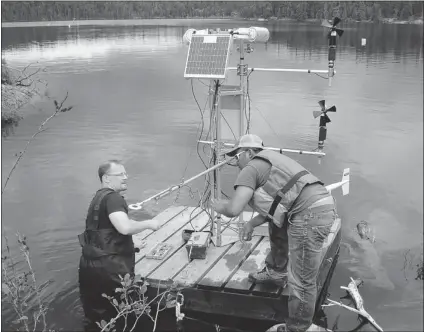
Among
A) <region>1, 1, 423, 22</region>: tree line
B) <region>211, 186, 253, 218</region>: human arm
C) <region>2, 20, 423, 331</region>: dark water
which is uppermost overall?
<region>1, 1, 423, 22</region>: tree line

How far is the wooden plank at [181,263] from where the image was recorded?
5.77m

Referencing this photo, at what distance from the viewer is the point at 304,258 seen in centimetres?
466

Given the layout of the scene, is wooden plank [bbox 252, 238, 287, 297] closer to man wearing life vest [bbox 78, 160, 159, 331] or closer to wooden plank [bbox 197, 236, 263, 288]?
wooden plank [bbox 197, 236, 263, 288]

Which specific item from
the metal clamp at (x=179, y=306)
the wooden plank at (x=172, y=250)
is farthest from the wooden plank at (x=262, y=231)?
the metal clamp at (x=179, y=306)

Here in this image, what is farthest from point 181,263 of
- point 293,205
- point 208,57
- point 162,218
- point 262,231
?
point 208,57

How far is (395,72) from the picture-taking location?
92.5 ft

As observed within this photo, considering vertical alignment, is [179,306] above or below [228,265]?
below

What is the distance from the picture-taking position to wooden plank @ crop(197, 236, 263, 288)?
559cm

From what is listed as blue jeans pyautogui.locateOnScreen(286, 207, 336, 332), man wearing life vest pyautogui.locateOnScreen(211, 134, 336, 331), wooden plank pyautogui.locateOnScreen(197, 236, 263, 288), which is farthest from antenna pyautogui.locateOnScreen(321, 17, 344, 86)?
wooden plank pyautogui.locateOnScreen(197, 236, 263, 288)

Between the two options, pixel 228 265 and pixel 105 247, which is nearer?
pixel 105 247

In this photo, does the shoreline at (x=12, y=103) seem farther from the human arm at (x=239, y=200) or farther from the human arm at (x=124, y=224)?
the human arm at (x=239, y=200)

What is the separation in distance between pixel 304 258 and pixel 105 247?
2.04 metres

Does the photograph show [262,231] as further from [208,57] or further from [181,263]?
[208,57]

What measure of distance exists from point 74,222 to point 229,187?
144 inches
